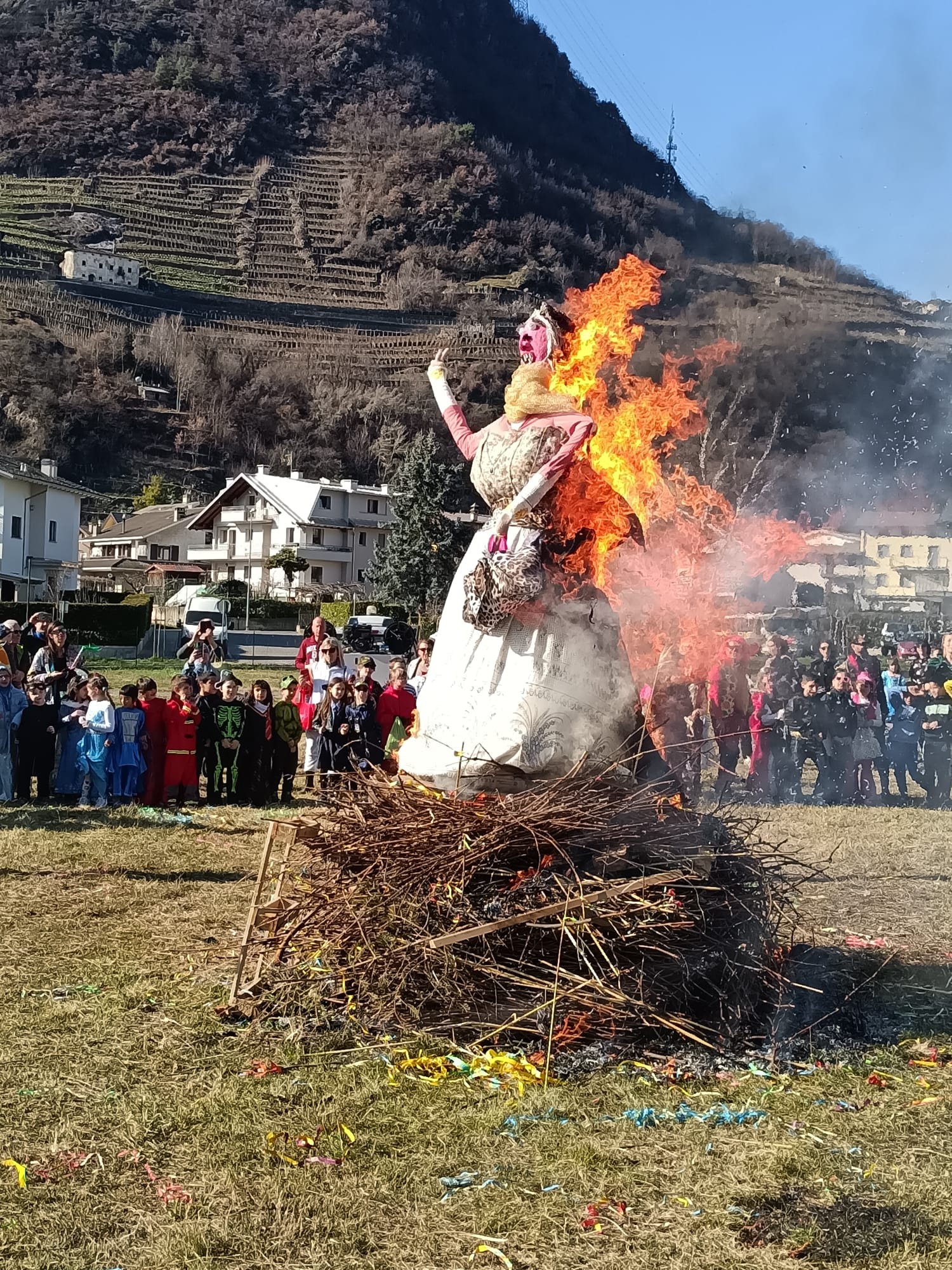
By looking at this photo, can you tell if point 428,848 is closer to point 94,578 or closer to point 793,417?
point 793,417

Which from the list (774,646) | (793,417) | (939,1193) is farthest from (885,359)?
(939,1193)

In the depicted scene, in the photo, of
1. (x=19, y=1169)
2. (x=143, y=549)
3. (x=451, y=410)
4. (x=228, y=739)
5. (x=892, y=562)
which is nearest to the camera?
(x=19, y=1169)

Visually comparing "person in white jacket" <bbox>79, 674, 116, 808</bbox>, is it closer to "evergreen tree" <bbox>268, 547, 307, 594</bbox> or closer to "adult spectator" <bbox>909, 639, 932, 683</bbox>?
"adult spectator" <bbox>909, 639, 932, 683</bbox>

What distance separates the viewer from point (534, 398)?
6492 millimetres

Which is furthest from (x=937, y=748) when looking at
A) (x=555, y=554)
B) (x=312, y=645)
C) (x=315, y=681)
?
(x=555, y=554)

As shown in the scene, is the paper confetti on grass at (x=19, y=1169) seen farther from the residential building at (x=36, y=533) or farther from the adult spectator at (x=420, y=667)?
the residential building at (x=36, y=533)

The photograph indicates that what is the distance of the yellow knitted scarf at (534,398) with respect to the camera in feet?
21.2

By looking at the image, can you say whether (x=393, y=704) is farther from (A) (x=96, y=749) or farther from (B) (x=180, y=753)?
(A) (x=96, y=749)

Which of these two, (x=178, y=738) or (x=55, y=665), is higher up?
(x=55, y=665)

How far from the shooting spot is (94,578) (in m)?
62.2

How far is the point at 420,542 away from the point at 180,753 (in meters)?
37.3

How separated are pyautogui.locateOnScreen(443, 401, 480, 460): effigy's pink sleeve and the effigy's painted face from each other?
0.48 meters

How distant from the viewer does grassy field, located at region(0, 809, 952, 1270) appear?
12.8 ft

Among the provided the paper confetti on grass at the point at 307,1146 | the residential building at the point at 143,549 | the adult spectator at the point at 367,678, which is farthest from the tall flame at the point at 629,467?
the residential building at the point at 143,549
